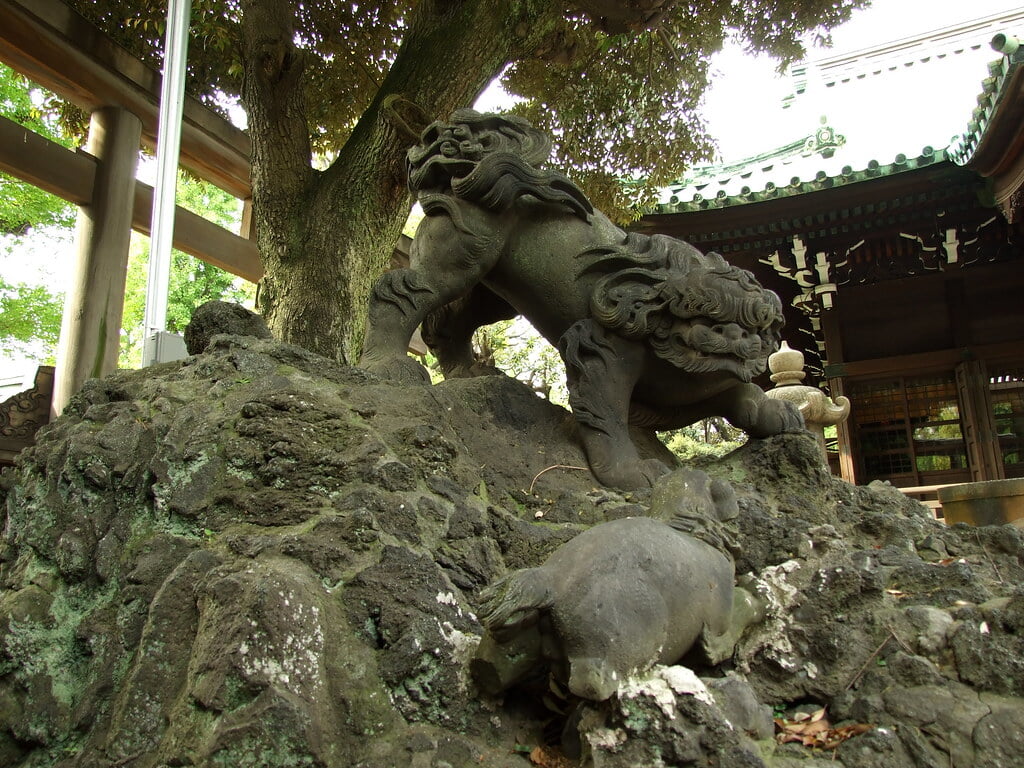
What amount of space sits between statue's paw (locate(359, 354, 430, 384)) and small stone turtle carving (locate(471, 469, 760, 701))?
1066 millimetres

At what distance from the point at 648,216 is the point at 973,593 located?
213 inches

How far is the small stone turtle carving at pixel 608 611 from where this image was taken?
4.17 ft

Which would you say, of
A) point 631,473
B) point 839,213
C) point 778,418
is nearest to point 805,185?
point 839,213

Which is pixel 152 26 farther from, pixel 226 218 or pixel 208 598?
pixel 226 218

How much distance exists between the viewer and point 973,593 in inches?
67.2

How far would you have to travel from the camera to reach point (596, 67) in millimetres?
6312

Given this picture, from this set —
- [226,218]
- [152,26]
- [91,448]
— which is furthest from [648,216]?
[226,218]

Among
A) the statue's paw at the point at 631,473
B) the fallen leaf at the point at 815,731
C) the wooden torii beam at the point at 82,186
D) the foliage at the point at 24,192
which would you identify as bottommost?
the fallen leaf at the point at 815,731

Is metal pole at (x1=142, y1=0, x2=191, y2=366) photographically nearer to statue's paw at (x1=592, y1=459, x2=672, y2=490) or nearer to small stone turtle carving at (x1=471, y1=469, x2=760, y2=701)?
statue's paw at (x1=592, y1=459, x2=672, y2=490)

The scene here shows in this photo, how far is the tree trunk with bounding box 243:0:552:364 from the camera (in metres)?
4.59

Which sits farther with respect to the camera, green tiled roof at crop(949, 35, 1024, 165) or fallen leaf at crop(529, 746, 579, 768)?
green tiled roof at crop(949, 35, 1024, 165)

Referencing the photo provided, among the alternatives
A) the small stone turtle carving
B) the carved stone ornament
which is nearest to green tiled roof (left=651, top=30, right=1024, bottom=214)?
the small stone turtle carving

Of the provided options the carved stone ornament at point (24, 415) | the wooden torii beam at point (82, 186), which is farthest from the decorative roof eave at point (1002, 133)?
the carved stone ornament at point (24, 415)

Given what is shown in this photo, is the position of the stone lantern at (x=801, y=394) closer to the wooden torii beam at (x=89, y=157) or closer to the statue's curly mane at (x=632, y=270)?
the statue's curly mane at (x=632, y=270)
